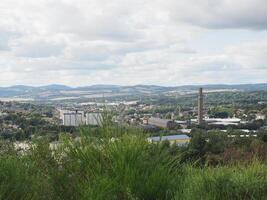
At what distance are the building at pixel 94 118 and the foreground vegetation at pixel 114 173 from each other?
7cm

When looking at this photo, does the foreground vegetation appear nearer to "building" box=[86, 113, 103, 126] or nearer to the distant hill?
"building" box=[86, 113, 103, 126]

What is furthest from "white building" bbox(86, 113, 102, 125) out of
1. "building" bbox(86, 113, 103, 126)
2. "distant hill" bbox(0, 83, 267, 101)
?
"distant hill" bbox(0, 83, 267, 101)

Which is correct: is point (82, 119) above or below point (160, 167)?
above

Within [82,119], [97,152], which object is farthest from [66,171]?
[82,119]

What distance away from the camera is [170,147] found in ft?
17.0

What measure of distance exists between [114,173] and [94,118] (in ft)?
2.41

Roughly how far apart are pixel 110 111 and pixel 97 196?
136 cm

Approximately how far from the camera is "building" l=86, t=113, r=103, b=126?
475 cm

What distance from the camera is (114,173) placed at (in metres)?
4.28

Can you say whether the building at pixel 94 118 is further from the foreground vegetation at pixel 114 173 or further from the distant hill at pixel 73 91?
the distant hill at pixel 73 91

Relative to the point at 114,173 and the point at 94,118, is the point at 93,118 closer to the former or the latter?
the point at 94,118

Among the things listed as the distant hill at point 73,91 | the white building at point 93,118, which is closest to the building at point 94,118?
the white building at point 93,118

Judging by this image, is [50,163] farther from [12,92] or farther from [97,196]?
[12,92]

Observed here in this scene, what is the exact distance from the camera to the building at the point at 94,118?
15.6 ft
